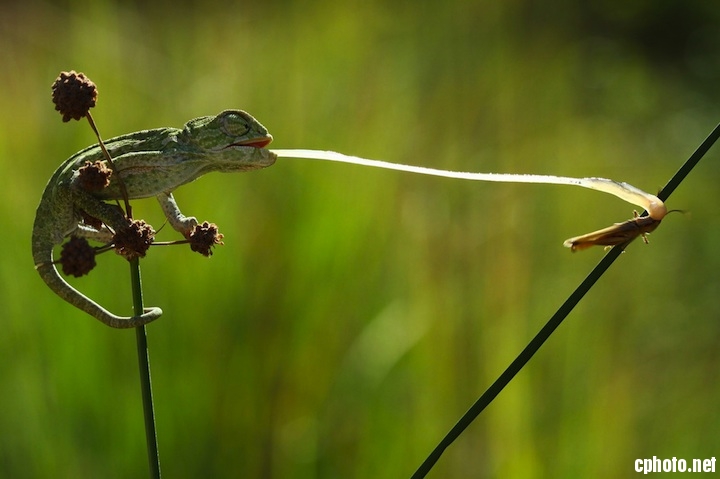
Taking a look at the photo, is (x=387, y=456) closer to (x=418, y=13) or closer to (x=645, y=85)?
(x=418, y=13)

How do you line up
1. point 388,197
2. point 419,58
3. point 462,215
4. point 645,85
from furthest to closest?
point 645,85 < point 419,58 < point 462,215 < point 388,197

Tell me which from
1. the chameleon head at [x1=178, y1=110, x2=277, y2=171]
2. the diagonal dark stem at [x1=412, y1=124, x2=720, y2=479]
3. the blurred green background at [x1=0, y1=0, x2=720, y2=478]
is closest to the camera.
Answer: the diagonal dark stem at [x1=412, y1=124, x2=720, y2=479]

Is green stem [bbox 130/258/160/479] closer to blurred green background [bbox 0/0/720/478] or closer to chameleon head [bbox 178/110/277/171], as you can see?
chameleon head [bbox 178/110/277/171]

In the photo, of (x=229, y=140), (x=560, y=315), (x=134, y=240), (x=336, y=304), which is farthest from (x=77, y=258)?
(x=336, y=304)

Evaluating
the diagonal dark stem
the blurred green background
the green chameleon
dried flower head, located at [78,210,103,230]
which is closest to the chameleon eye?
the green chameleon

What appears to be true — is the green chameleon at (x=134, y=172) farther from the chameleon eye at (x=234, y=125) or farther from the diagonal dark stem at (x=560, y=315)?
the diagonal dark stem at (x=560, y=315)

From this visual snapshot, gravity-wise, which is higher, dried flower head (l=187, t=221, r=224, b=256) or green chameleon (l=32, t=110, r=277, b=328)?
green chameleon (l=32, t=110, r=277, b=328)

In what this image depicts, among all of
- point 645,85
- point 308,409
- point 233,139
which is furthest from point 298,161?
point 645,85

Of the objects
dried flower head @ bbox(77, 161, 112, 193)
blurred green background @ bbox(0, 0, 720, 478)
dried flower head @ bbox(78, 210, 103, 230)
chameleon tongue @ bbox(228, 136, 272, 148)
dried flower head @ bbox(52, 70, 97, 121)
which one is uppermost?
dried flower head @ bbox(52, 70, 97, 121)
